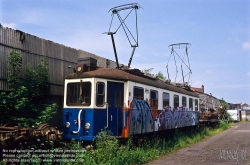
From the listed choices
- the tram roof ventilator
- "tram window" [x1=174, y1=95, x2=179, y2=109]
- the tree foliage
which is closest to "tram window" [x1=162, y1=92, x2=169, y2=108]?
"tram window" [x1=174, y1=95, x2=179, y2=109]

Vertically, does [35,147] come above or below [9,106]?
below

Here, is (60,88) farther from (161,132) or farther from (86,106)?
(161,132)

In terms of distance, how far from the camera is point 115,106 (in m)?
9.91

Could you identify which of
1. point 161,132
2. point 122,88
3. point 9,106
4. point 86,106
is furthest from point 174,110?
point 9,106

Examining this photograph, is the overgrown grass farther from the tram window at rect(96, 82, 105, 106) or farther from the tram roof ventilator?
Answer: the tram roof ventilator

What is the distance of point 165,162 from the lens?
9.43m

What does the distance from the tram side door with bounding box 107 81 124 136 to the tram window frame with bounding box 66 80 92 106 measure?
2.30ft

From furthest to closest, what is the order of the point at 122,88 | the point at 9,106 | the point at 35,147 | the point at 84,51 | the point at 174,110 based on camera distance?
the point at 174,110, the point at 84,51, the point at 122,88, the point at 9,106, the point at 35,147

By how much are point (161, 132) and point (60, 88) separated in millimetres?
5536

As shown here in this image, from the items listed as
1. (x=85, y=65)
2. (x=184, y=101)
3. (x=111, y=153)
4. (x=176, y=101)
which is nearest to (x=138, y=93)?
(x=85, y=65)

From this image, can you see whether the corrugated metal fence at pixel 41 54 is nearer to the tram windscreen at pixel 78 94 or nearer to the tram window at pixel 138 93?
the tram windscreen at pixel 78 94

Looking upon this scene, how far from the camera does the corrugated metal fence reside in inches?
374

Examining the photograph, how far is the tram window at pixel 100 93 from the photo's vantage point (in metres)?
9.45

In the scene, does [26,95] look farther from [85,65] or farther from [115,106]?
[115,106]
